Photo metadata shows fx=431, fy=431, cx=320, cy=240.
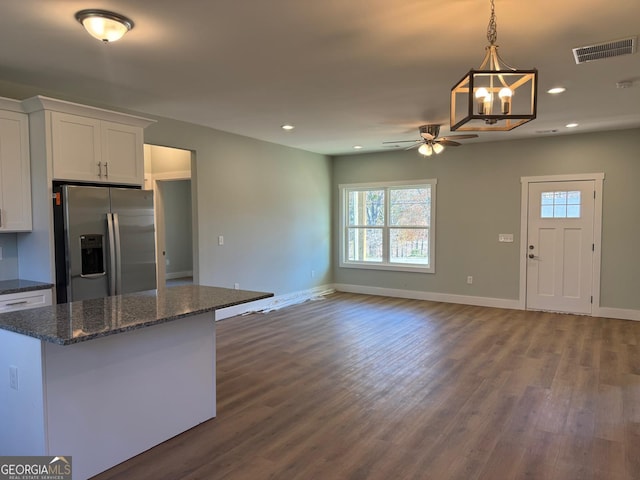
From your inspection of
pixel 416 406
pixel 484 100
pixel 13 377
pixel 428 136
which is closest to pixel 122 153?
pixel 13 377

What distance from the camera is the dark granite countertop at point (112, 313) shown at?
6.90 ft

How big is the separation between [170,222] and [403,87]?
7284 mm

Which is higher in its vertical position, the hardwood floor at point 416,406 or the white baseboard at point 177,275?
the white baseboard at point 177,275

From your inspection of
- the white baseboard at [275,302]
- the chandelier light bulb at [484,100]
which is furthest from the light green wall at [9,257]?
the chandelier light bulb at [484,100]

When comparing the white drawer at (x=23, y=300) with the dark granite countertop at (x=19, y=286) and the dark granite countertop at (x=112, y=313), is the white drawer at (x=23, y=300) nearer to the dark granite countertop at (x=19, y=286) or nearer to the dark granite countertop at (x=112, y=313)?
the dark granite countertop at (x=19, y=286)

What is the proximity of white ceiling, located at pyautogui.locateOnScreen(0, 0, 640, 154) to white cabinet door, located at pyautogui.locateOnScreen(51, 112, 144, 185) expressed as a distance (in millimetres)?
384

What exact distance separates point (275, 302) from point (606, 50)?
5.41 m

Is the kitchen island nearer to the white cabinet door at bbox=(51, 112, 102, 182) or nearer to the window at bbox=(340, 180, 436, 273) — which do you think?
the white cabinet door at bbox=(51, 112, 102, 182)

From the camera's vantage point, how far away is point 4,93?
386cm

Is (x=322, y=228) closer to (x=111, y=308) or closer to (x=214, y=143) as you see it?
(x=214, y=143)

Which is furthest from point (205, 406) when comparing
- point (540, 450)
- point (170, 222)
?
point (170, 222)

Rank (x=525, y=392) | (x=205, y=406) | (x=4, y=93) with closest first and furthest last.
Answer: (x=205, y=406) → (x=525, y=392) → (x=4, y=93)

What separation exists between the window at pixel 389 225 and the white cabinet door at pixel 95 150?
186 inches

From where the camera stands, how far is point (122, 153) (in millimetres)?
4258
